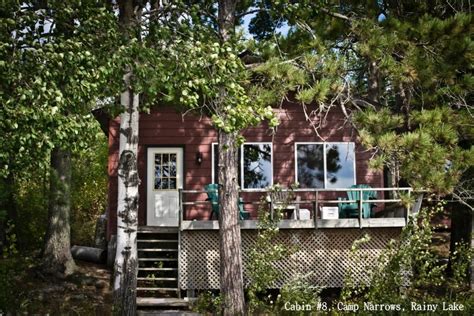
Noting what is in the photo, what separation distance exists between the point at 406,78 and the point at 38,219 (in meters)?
11.4

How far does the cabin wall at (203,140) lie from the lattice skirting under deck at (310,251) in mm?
1958

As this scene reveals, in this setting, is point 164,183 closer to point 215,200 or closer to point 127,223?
point 215,200

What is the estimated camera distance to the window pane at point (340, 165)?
11.6 metres

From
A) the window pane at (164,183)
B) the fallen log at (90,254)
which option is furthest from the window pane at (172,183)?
the fallen log at (90,254)

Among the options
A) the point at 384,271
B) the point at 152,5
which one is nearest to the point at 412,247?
the point at 384,271

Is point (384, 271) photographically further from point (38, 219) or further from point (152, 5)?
point (38, 219)

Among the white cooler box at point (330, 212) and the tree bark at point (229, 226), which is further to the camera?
the white cooler box at point (330, 212)

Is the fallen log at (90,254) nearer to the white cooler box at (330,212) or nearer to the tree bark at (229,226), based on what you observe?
the tree bark at (229,226)

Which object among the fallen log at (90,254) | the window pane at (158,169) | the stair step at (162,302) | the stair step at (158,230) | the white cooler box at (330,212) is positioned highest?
the window pane at (158,169)

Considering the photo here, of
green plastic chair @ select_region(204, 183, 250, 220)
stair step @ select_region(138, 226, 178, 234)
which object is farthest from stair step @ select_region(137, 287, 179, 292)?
green plastic chair @ select_region(204, 183, 250, 220)

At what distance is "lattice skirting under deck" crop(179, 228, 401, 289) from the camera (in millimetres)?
9492

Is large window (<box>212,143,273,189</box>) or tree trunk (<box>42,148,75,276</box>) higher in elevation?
large window (<box>212,143,273,189</box>)

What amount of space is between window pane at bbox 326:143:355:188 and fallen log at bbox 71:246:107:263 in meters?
5.36

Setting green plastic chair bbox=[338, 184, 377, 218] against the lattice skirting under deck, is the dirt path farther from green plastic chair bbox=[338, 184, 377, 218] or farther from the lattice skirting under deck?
green plastic chair bbox=[338, 184, 377, 218]
